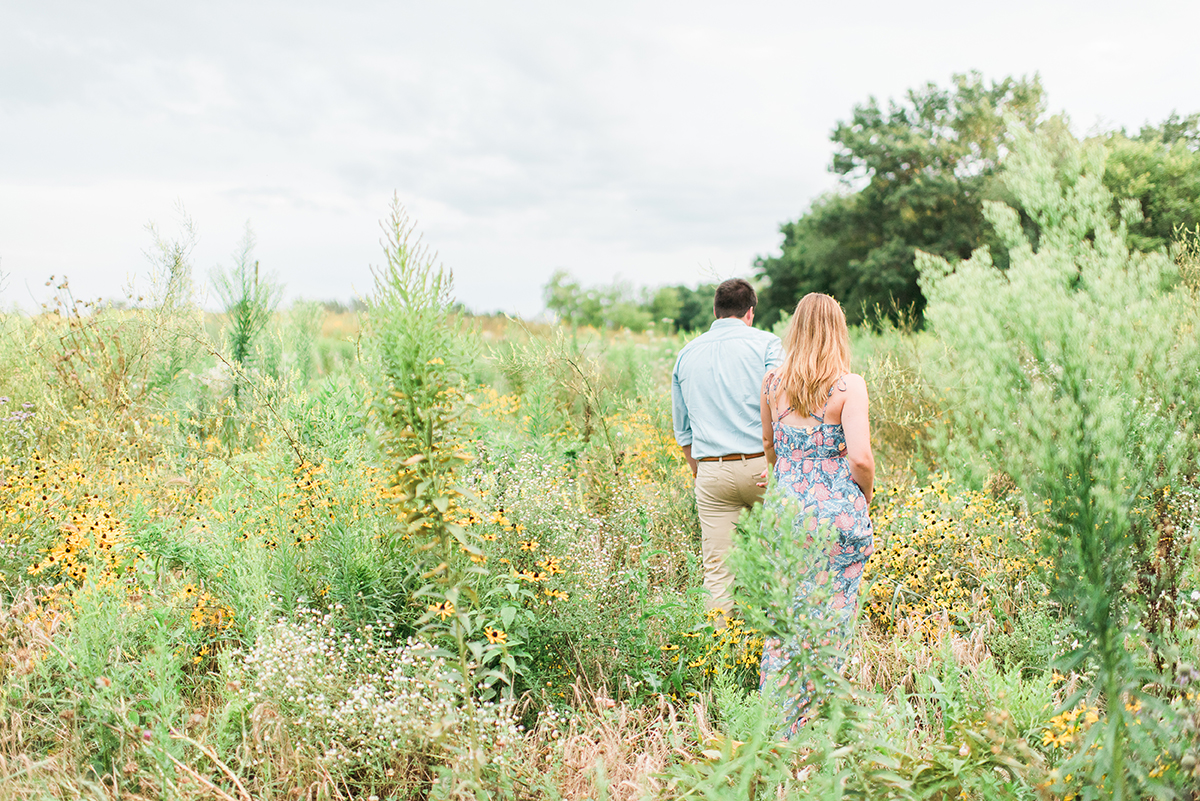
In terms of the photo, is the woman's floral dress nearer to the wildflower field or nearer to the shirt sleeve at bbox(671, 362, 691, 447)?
the wildflower field

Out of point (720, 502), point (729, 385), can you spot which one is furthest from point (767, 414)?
point (720, 502)

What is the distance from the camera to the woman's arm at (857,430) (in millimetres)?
2793

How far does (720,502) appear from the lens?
12.2ft

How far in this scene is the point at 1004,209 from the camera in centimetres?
160

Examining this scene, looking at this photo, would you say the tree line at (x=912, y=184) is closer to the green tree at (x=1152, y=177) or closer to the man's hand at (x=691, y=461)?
the green tree at (x=1152, y=177)

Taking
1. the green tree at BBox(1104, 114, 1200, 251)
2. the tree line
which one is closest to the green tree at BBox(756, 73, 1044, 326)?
the tree line

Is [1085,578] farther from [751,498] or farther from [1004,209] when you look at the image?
[751,498]

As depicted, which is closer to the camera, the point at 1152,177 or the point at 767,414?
the point at 767,414

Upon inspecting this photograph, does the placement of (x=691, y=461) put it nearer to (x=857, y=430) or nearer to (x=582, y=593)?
(x=582, y=593)

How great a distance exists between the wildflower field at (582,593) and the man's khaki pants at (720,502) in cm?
26

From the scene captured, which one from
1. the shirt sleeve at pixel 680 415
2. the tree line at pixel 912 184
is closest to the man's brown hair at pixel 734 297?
the shirt sleeve at pixel 680 415

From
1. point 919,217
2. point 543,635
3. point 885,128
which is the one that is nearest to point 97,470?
point 543,635

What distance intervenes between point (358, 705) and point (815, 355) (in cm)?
221

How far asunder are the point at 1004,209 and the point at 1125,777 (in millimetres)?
1341
